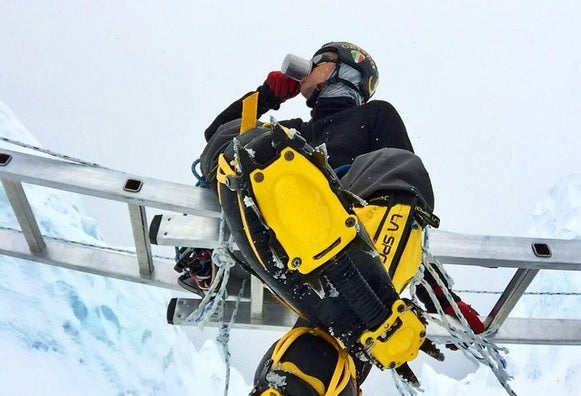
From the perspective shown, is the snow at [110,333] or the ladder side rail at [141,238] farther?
the snow at [110,333]

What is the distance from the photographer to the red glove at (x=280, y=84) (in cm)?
162

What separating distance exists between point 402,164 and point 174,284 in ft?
2.36

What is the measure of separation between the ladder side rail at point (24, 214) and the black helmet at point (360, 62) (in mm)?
807

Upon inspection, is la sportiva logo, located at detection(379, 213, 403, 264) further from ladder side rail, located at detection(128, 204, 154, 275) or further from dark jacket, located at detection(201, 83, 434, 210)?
ladder side rail, located at detection(128, 204, 154, 275)

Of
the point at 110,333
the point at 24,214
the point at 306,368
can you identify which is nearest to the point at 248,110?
the point at 306,368

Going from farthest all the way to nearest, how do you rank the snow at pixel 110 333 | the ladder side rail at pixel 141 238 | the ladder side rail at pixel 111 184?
the snow at pixel 110 333 → the ladder side rail at pixel 141 238 → the ladder side rail at pixel 111 184

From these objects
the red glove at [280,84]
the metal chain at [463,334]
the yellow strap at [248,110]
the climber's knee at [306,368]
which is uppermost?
the yellow strap at [248,110]

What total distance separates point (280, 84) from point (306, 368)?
0.86 metres

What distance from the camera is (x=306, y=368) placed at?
0.94 metres

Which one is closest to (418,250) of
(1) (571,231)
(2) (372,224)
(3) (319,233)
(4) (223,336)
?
(2) (372,224)

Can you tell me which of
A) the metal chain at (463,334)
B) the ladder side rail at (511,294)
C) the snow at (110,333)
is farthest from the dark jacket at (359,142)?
the snow at (110,333)

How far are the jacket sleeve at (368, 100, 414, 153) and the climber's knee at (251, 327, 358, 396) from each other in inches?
20.5

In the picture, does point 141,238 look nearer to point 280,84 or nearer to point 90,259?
point 90,259

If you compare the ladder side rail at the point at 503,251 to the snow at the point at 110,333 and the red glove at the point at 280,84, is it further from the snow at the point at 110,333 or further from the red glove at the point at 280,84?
the snow at the point at 110,333
